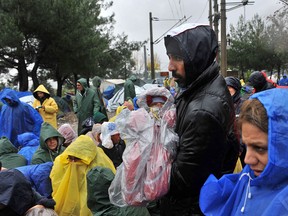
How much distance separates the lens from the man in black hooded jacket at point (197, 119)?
5.35ft

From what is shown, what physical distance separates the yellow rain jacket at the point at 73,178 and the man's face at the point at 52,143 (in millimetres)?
843

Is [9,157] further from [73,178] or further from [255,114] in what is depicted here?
[255,114]

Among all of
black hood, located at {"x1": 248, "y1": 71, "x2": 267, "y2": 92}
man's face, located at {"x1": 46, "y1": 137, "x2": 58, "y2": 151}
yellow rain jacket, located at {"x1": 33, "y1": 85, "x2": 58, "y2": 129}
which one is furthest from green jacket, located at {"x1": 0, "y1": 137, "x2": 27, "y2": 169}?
black hood, located at {"x1": 248, "y1": 71, "x2": 267, "y2": 92}

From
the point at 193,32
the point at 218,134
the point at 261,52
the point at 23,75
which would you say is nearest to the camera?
the point at 218,134

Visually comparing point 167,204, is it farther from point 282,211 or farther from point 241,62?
point 241,62

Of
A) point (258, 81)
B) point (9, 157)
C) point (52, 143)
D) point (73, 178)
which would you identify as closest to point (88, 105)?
point (52, 143)

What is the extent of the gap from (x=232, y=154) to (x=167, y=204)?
448 mm

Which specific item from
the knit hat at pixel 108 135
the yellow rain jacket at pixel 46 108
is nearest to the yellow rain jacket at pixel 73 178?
the knit hat at pixel 108 135

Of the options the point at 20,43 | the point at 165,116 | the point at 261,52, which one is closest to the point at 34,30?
the point at 20,43

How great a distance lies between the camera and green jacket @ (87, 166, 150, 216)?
2788 millimetres

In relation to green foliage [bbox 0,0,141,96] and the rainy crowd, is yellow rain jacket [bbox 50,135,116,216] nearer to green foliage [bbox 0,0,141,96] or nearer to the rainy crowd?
the rainy crowd

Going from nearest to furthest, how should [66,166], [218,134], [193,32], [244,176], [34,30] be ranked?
[244,176] < [218,134] < [193,32] < [66,166] < [34,30]

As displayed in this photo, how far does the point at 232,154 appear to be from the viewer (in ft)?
6.11

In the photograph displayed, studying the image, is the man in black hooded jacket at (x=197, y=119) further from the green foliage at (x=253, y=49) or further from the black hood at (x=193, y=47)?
the green foliage at (x=253, y=49)
